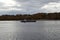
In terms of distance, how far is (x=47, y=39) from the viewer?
54.4 meters

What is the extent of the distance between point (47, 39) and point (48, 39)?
425 millimetres

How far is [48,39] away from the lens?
54.7 meters
